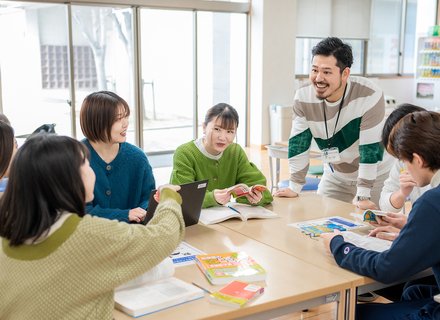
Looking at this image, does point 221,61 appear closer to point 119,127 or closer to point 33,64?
point 33,64

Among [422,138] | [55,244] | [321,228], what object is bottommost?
[321,228]

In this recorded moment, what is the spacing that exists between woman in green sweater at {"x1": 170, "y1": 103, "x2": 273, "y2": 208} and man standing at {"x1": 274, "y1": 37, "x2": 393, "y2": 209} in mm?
304

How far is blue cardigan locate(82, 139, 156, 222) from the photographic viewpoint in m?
2.11

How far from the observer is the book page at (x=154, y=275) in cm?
141

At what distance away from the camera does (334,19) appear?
879 cm

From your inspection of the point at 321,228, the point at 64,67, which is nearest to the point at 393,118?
the point at 321,228

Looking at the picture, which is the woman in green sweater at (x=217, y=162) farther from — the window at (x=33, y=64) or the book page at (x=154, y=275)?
the window at (x=33, y=64)

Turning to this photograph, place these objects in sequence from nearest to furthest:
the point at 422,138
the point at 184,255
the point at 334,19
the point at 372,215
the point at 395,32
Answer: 1. the point at 422,138
2. the point at 184,255
3. the point at 372,215
4. the point at 334,19
5. the point at 395,32

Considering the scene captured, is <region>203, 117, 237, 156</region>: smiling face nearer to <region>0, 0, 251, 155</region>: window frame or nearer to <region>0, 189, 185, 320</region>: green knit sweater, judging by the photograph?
<region>0, 189, 185, 320</region>: green knit sweater

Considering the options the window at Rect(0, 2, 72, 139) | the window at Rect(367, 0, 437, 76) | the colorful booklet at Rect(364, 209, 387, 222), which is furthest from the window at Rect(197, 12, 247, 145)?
the colorful booklet at Rect(364, 209, 387, 222)

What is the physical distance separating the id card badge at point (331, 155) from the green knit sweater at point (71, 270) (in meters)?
1.67

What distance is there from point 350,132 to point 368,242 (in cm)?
97

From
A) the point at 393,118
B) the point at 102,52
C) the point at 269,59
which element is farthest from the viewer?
the point at 269,59

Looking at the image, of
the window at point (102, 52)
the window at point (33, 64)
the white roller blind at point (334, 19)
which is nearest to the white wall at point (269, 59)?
the white roller blind at point (334, 19)
